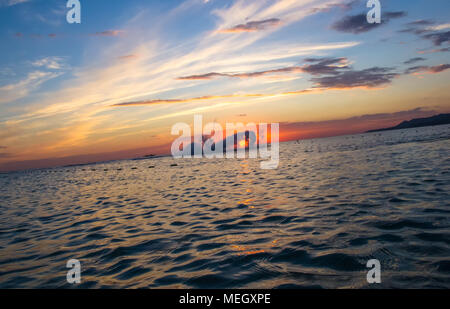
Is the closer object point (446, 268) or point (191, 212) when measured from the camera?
point (446, 268)

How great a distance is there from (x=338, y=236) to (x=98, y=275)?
6947 millimetres

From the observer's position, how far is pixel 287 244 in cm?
782

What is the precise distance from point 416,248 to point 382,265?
1417 millimetres

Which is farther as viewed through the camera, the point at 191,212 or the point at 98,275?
the point at 191,212

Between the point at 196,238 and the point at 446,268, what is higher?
the point at 446,268
